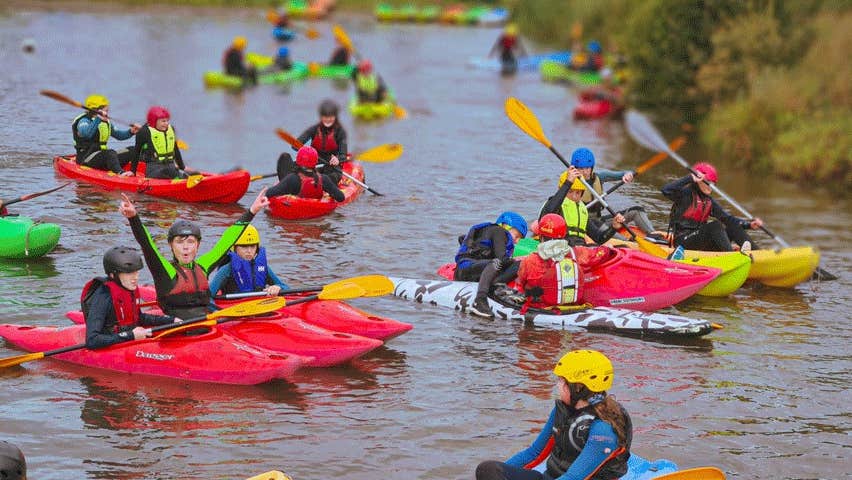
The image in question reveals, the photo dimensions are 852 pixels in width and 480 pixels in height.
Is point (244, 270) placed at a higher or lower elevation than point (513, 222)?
lower

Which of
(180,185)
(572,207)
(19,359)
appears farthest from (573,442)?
(180,185)

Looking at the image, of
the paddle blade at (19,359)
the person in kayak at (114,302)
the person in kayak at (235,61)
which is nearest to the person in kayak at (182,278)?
the person in kayak at (114,302)

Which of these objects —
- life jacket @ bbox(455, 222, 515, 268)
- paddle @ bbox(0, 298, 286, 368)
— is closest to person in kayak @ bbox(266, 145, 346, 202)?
life jacket @ bbox(455, 222, 515, 268)

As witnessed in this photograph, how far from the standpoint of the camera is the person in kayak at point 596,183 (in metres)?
12.7

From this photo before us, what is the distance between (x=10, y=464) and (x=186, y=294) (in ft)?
11.1

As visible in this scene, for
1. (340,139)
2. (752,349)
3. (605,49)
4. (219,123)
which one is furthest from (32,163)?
(605,49)

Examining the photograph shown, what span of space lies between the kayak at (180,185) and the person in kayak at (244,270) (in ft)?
17.7

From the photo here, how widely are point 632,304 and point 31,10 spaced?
3215cm

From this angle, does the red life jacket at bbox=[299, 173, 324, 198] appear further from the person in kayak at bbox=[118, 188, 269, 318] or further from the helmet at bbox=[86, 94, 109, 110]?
the person in kayak at bbox=[118, 188, 269, 318]

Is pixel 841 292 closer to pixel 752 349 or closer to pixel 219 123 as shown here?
pixel 752 349

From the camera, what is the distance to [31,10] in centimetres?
3881

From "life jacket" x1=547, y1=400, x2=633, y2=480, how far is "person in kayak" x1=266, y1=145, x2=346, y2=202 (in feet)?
28.7

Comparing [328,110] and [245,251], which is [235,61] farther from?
[245,251]

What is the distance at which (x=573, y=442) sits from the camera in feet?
22.2
